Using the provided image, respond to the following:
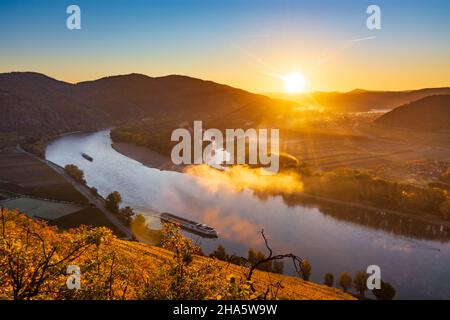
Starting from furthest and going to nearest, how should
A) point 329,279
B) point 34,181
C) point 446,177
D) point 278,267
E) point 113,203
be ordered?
point 446,177, point 34,181, point 113,203, point 278,267, point 329,279

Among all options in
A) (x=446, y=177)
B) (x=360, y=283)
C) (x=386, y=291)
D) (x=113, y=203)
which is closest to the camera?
(x=386, y=291)

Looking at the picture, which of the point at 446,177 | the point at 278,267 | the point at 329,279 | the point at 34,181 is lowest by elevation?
the point at 329,279

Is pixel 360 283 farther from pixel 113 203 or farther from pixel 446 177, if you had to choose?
pixel 446 177

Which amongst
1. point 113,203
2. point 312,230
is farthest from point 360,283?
point 113,203

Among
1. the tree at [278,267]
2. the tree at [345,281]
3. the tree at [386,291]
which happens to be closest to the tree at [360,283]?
the tree at [345,281]

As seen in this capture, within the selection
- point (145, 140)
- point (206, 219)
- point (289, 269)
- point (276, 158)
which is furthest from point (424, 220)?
point (145, 140)

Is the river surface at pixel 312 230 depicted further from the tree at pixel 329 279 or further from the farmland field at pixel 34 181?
the farmland field at pixel 34 181

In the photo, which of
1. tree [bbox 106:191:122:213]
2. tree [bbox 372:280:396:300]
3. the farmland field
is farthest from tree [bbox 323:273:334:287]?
the farmland field
